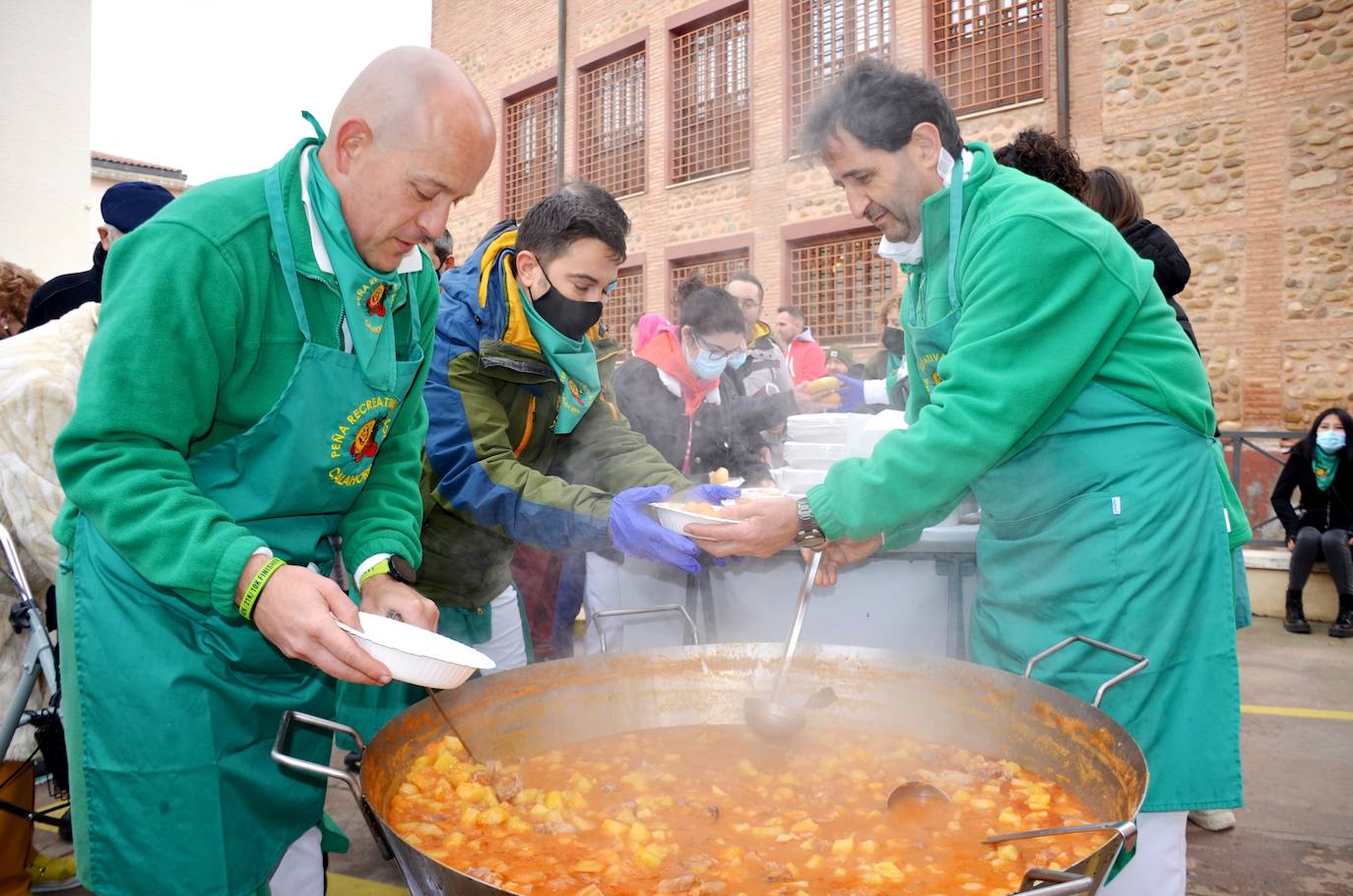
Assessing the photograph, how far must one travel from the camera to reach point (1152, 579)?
2.06 meters

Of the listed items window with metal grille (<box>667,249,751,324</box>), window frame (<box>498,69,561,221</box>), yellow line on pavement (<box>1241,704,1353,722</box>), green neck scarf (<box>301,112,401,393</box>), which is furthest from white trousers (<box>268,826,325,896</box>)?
window frame (<box>498,69,561,221</box>)

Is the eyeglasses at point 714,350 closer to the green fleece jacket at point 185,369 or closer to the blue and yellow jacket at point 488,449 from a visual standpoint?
the blue and yellow jacket at point 488,449

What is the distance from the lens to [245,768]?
5.89 ft

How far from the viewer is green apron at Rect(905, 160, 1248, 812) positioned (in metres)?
2.06

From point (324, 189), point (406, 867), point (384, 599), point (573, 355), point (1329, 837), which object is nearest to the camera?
point (406, 867)

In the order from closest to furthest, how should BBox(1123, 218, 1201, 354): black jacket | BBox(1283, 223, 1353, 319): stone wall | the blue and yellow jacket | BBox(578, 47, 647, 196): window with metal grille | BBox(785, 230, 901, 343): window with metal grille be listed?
the blue and yellow jacket < BBox(1123, 218, 1201, 354): black jacket < BBox(1283, 223, 1353, 319): stone wall < BBox(785, 230, 901, 343): window with metal grille < BBox(578, 47, 647, 196): window with metal grille

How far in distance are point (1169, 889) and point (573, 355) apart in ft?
7.19

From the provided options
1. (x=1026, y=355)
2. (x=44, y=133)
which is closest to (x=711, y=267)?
(x=44, y=133)

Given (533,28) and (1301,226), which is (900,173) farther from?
(533,28)

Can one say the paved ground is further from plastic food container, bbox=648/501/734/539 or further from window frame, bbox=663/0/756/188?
window frame, bbox=663/0/756/188

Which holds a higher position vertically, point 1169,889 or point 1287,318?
point 1287,318

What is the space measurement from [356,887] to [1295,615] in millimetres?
7163

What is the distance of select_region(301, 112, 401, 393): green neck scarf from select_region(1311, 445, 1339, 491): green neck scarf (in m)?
7.97

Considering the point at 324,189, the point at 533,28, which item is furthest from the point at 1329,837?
the point at 533,28
